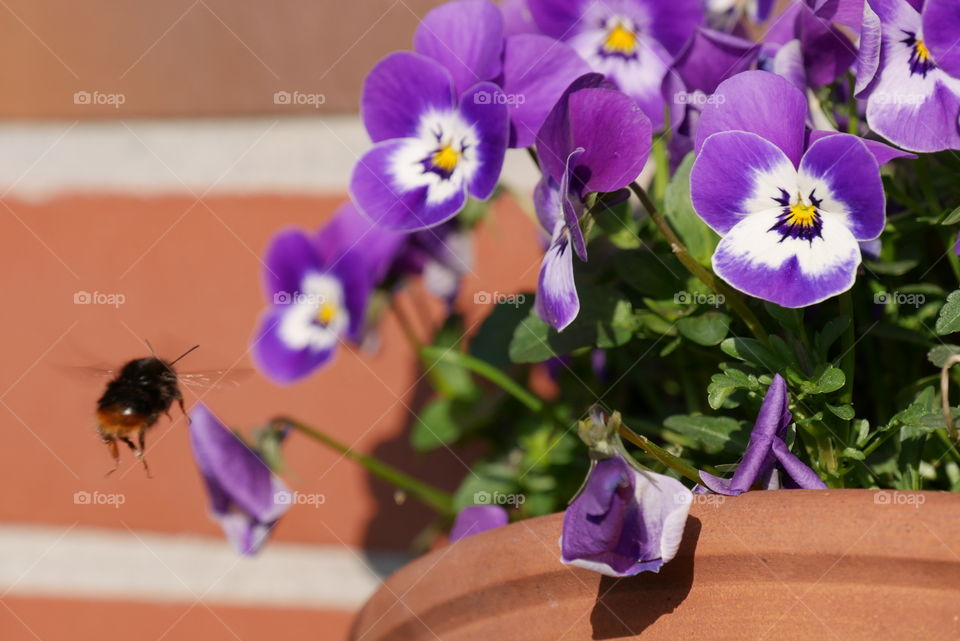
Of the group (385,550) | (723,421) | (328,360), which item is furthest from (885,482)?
(385,550)

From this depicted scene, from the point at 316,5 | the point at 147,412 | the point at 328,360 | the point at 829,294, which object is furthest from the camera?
the point at 316,5

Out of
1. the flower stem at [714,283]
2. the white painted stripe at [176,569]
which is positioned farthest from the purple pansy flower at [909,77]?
the white painted stripe at [176,569]

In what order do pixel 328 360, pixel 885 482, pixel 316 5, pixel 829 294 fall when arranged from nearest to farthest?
pixel 829 294
pixel 885 482
pixel 328 360
pixel 316 5

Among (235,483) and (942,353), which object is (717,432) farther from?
(235,483)

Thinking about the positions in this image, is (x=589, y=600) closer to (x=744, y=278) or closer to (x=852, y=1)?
(x=744, y=278)

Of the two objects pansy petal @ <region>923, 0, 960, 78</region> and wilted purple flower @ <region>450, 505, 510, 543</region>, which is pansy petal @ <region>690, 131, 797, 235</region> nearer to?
pansy petal @ <region>923, 0, 960, 78</region>

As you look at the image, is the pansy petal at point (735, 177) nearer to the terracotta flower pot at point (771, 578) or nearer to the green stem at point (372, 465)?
the terracotta flower pot at point (771, 578)

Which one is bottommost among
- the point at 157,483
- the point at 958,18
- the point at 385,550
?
the point at 385,550
